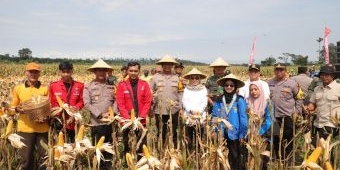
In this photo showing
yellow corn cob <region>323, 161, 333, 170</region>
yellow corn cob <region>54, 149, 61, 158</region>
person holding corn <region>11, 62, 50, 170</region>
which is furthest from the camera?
person holding corn <region>11, 62, 50, 170</region>

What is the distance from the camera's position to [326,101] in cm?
570

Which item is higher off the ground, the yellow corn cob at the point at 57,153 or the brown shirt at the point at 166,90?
the brown shirt at the point at 166,90

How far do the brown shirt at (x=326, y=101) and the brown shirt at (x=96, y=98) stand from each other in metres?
3.22

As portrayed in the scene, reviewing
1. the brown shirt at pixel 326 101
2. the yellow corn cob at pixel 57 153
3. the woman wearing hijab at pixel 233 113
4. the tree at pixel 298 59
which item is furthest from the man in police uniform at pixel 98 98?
the tree at pixel 298 59

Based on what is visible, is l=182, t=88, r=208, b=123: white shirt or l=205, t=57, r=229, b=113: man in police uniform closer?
l=182, t=88, r=208, b=123: white shirt

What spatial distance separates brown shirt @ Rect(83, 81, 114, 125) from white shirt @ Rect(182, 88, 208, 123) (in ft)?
4.37

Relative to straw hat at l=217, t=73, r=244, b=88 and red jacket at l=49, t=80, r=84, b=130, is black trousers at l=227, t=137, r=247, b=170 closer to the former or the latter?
straw hat at l=217, t=73, r=244, b=88

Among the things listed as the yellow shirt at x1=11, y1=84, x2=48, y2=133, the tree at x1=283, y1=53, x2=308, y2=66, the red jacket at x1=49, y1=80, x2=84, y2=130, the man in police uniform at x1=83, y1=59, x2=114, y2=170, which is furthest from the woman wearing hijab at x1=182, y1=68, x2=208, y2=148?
the tree at x1=283, y1=53, x2=308, y2=66

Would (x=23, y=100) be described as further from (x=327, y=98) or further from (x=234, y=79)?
(x=327, y=98)

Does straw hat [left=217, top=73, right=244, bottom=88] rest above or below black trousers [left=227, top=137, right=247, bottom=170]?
above

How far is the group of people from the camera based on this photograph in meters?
5.26

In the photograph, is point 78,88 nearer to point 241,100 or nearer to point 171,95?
point 171,95

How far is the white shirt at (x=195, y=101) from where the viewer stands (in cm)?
636

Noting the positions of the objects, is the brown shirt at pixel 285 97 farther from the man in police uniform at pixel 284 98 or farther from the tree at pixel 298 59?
the tree at pixel 298 59
